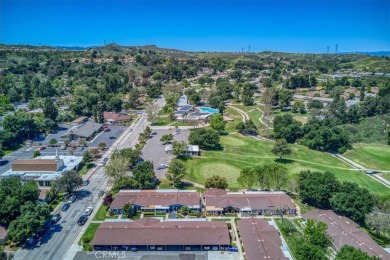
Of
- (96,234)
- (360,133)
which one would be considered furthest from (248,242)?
(360,133)

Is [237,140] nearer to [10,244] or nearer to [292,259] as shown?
[292,259]

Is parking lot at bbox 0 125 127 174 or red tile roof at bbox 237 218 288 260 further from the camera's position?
parking lot at bbox 0 125 127 174

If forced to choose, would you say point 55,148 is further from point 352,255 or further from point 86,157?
point 352,255

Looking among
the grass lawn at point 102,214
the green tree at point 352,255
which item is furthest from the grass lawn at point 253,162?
the green tree at point 352,255

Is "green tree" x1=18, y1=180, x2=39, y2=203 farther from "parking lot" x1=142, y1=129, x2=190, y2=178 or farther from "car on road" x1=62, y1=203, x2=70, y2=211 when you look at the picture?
"parking lot" x1=142, y1=129, x2=190, y2=178

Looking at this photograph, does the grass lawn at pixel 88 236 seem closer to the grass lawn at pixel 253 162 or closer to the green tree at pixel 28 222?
the green tree at pixel 28 222

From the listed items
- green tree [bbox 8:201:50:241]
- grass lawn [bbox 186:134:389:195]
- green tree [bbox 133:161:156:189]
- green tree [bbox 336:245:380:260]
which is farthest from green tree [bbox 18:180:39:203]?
green tree [bbox 336:245:380:260]
